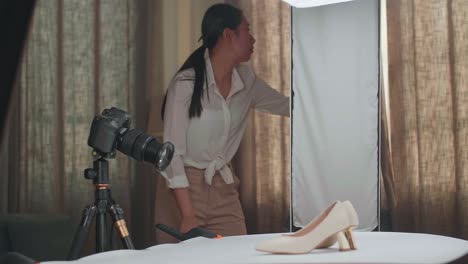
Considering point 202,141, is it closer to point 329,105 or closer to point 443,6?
point 329,105

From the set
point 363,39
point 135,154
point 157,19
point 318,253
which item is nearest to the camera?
point 318,253

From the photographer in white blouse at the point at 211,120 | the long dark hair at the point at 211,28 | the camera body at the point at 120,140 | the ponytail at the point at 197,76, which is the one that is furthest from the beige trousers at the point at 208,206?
the camera body at the point at 120,140

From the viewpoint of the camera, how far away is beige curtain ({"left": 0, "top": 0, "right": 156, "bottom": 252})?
121 inches

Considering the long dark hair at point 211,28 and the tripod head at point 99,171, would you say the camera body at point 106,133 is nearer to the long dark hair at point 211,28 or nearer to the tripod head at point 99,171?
the tripod head at point 99,171

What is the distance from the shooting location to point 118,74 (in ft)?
10.1

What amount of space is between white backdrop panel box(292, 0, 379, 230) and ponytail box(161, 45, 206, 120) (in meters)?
0.36

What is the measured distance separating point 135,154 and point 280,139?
3.80ft

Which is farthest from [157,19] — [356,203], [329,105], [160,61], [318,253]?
[318,253]

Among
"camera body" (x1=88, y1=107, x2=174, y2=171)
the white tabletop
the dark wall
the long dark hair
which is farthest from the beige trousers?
the dark wall

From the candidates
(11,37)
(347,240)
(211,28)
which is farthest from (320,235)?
(211,28)

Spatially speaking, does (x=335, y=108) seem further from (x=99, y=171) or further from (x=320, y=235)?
(x=320, y=235)

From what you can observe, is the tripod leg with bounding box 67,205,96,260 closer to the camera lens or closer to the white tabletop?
the camera lens

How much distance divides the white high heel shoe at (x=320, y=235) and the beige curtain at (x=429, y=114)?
4.17 ft

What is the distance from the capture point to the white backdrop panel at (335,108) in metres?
2.61
